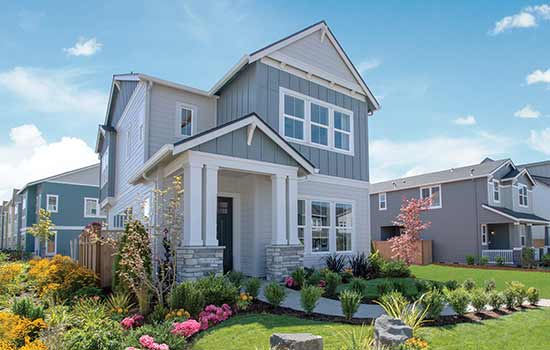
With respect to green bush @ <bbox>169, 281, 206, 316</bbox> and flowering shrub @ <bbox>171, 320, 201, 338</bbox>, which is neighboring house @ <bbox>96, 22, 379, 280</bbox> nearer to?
green bush @ <bbox>169, 281, 206, 316</bbox>

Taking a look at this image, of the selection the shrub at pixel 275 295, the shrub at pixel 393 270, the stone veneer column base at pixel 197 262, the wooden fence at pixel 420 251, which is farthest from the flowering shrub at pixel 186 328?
the wooden fence at pixel 420 251

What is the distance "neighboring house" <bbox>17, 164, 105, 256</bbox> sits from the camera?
3016cm

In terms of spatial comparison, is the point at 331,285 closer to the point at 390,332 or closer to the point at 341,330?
the point at 341,330

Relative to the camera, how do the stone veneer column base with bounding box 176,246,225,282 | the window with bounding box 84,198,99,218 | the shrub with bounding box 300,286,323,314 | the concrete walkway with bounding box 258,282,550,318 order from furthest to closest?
the window with bounding box 84,198,99,218 → the stone veneer column base with bounding box 176,246,225,282 → the concrete walkway with bounding box 258,282,550,318 → the shrub with bounding box 300,286,323,314

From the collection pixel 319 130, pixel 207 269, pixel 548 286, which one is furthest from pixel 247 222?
pixel 548 286

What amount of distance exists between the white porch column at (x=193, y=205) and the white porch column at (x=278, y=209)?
94.6 inches

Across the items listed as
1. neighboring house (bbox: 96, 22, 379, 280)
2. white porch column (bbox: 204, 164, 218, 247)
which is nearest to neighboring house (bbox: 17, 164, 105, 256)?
neighboring house (bbox: 96, 22, 379, 280)

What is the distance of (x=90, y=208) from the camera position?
31797 millimetres

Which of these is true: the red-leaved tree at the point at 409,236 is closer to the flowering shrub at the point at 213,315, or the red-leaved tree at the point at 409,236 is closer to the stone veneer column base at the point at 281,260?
the stone veneer column base at the point at 281,260

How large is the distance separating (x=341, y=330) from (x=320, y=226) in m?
7.87

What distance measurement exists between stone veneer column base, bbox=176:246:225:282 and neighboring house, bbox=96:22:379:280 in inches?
0.9

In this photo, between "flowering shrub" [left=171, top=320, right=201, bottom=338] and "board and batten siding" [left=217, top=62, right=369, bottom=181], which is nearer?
"flowering shrub" [left=171, top=320, right=201, bottom=338]

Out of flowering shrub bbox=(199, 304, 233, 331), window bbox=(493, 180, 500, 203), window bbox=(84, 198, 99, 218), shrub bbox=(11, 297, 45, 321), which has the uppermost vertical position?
window bbox=(493, 180, 500, 203)

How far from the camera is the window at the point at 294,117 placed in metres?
13.7
